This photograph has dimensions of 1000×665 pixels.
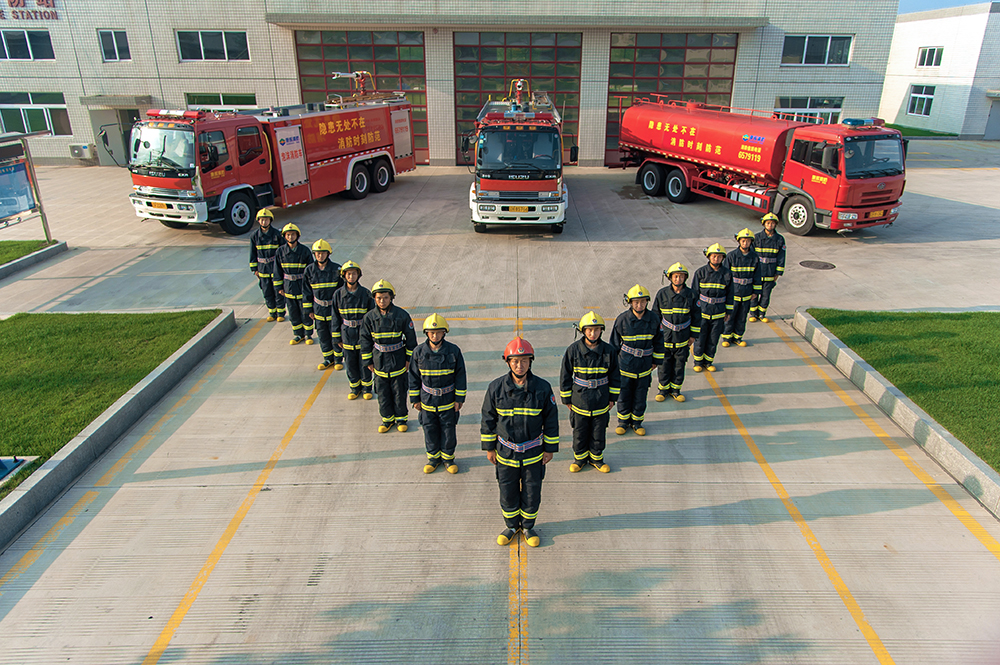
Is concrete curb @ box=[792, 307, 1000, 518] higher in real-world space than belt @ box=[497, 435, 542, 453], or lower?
lower

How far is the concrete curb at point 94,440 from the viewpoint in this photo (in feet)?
18.1

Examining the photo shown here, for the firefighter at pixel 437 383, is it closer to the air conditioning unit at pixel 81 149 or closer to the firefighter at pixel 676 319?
the firefighter at pixel 676 319

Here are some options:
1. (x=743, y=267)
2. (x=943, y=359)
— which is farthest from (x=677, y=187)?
(x=943, y=359)

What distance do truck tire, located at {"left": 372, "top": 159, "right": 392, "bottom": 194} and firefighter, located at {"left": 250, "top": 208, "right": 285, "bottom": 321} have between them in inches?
382

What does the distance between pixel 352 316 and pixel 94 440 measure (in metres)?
2.96

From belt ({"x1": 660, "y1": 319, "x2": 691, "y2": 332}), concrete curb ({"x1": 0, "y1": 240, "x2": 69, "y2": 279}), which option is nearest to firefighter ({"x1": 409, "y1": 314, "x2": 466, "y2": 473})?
belt ({"x1": 660, "y1": 319, "x2": 691, "y2": 332})

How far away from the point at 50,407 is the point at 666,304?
716cm

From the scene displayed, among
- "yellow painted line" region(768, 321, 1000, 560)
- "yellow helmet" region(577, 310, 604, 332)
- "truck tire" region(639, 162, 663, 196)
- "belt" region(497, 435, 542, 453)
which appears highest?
"yellow helmet" region(577, 310, 604, 332)

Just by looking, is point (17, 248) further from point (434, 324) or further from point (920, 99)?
point (920, 99)

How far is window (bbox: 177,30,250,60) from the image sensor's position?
71.9 feet

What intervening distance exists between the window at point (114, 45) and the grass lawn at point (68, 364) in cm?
1720

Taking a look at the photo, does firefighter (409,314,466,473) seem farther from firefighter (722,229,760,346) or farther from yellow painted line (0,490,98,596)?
firefighter (722,229,760,346)

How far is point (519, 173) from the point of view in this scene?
43.4ft

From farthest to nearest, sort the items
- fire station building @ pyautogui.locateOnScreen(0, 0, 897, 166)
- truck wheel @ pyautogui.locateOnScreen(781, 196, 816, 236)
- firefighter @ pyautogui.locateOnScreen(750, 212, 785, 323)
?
fire station building @ pyautogui.locateOnScreen(0, 0, 897, 166)
truck wheel @ pyautogui.locateOnScreen(781, 196, 816, 236)
firefighter @ pyautogui.locateOnScreen(750, 212, 785, 323)
